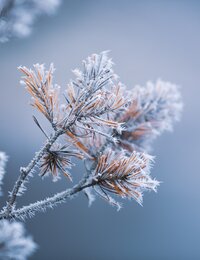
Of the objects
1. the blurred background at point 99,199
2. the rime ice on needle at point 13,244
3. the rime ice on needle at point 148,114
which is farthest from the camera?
the blurred background at point 99,199

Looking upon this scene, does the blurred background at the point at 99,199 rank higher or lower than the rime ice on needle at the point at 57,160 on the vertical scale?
higher

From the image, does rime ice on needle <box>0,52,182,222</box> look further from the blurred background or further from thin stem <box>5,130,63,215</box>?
the blurred background

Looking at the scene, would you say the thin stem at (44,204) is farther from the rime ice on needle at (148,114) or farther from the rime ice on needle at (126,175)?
the rime ice on needle at (148,114)

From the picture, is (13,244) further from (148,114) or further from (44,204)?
(148,114)

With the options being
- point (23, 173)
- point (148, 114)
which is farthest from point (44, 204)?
point (148, 114)

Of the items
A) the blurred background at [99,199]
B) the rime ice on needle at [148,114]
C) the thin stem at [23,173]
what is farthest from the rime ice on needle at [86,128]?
the blurred background at [99,199]

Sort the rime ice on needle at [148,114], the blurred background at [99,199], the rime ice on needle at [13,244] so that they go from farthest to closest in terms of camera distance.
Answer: the blurred background at [99,199] < the rime ice on needle at [148,114] < the rime ice on needle at [13,244]

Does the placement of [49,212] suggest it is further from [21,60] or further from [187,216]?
[21,60]
